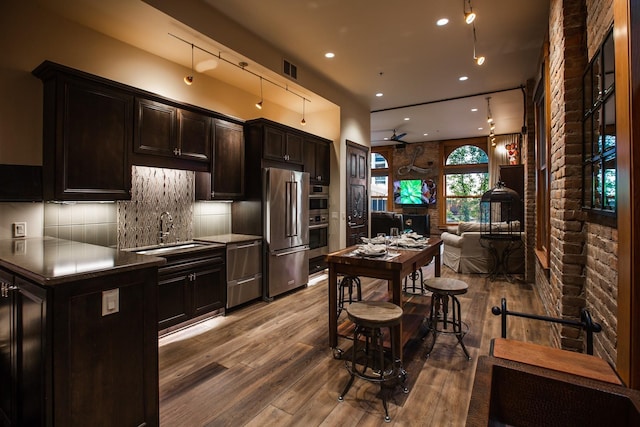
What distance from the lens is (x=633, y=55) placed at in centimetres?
114

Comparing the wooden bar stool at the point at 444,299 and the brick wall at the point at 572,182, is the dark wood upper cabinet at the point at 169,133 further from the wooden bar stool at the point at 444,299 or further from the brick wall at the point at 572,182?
the brick wall at the point at 572,182

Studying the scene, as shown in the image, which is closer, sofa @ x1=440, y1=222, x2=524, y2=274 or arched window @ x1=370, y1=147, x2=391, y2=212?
sofa @ x1=440, y1=222, x2=524, y2=274

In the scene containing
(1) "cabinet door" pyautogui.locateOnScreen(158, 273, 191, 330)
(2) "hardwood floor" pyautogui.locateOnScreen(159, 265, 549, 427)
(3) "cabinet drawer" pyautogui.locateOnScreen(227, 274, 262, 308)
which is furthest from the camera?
(3) "cabinet drawer" pyautogui.locateOnScreen(227, 274, 262, 308)

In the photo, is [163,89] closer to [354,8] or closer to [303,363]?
[354,8]

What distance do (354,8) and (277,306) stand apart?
143 inches

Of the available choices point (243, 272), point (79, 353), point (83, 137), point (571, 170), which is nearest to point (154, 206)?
point (83, 137)

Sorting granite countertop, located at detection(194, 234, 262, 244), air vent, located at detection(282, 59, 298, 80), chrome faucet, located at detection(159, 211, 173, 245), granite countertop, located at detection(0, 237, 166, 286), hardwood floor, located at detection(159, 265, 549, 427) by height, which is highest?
air vent, located at detection(282, 59, 298, 80)

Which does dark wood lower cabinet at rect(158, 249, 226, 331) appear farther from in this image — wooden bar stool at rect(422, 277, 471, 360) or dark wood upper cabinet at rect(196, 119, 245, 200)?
wooden bar stool at rect(422, 277, 471, 360)

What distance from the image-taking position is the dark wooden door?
6129 millimetres

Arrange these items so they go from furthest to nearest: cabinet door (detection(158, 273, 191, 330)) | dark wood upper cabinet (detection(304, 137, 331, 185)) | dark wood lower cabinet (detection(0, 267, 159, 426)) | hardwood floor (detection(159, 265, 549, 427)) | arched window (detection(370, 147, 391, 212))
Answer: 1. arched window (detection(370, 147, 391, 212))
2. dark wood upper cabinet (detection(304, 137, 331, 185))
3. cabinet door (detection(158, 273, 191, 330))
4. hardwood floor (detection(159, 265, 549, 427))
5. dark wood lower cabinet (detection(0, 267, 159, 426))

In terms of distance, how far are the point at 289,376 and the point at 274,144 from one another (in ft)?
10.1

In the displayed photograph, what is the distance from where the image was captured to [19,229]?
267 cm

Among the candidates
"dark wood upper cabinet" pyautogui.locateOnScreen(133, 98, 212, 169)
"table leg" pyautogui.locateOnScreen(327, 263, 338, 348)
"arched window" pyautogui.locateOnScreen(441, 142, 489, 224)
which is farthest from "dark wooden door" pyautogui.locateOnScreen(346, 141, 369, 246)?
"arched window" pyautogui.locateOnScreen(441, 142, 489, 224)

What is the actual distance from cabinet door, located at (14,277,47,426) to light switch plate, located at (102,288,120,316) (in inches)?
8.9
